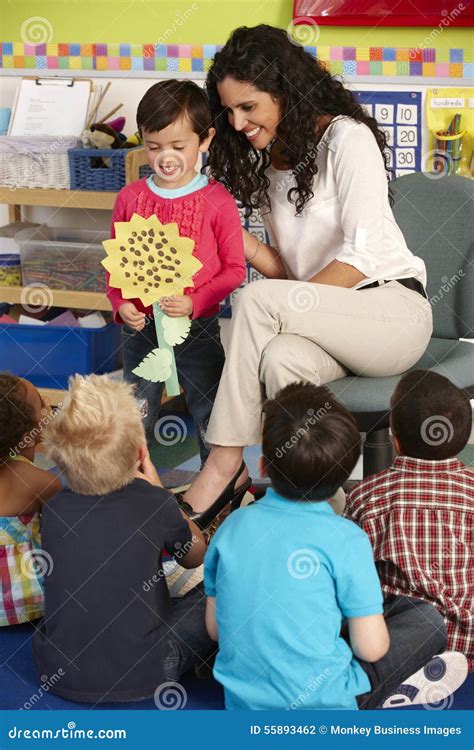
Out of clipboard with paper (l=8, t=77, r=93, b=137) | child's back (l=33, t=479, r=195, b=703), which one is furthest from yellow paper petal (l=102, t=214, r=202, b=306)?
clipboard with paper (l=8, t=77, r=93, b=137)

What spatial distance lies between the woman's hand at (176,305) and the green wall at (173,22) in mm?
1395

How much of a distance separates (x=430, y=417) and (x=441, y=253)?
0.68 m

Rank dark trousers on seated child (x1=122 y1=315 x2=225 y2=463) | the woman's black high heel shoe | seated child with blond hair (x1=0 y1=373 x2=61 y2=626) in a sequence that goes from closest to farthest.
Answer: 1. seated child with blond hair (x1=0 y1=373 x2=61 y2=626)
2. the woman's black high heel shoe
3. dark trousers on seated child (x1=122 y1=315 x2=225 y2=463)

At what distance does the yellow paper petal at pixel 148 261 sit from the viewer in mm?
2174

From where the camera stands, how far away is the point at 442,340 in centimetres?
236

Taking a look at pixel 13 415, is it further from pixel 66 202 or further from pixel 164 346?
pixel 66 202

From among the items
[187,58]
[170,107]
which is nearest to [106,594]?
[170,107]

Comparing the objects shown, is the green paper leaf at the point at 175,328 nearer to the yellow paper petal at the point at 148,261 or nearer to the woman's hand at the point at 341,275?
the yellow paper petal at the point at 148,261

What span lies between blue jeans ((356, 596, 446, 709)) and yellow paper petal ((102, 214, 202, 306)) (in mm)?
857

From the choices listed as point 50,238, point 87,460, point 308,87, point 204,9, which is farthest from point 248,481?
point 204,9

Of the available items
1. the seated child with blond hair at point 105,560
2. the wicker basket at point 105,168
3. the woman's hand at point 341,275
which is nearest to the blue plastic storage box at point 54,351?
the wicker basket at point 105,168

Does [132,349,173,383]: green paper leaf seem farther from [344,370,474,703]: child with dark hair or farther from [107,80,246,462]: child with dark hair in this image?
[344,370,474,703]: child with dark hair

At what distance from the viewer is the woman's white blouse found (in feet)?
7.14
